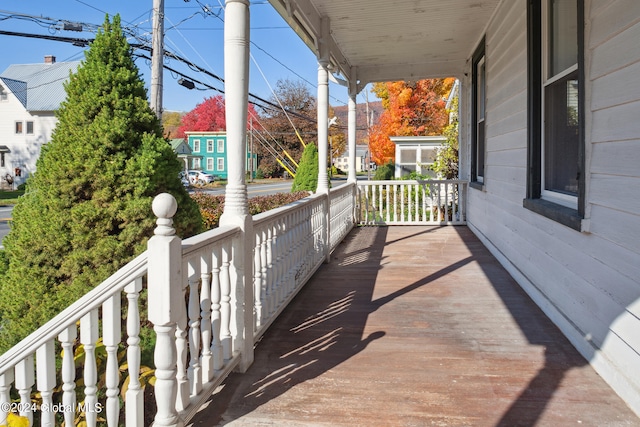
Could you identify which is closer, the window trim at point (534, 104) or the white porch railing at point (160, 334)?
the white porch railing at point (160, 334)

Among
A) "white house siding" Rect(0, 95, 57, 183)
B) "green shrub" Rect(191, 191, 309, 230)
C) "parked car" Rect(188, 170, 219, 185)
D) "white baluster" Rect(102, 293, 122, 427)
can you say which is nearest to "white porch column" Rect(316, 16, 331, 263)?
"green shrub" Rect(191, 191, 309, 230)

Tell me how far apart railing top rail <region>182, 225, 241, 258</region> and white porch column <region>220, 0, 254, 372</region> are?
11 cm

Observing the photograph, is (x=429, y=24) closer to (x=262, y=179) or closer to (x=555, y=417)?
(x=555, y=417)

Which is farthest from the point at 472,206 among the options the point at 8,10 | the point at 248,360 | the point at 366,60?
the point at 8,10

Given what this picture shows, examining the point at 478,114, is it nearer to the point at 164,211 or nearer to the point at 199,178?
the point at 164,211

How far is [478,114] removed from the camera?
7.57 meters

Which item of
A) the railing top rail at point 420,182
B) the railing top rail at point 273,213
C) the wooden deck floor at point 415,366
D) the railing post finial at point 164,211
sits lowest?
the wooden deck floor at point 415,366

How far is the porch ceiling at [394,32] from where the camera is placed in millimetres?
5430

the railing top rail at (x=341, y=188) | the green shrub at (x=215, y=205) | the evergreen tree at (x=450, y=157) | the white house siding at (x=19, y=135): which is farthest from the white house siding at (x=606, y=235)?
the white house siding at (x=19, y=135)

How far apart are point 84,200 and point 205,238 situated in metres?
1.10

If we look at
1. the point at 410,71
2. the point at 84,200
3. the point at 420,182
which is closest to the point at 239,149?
the point at 84,200

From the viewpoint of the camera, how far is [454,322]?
11.7 ft

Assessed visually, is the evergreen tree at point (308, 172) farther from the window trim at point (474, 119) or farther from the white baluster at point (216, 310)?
the white baluster at point (216, 310)

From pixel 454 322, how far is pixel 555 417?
4.58 ft
